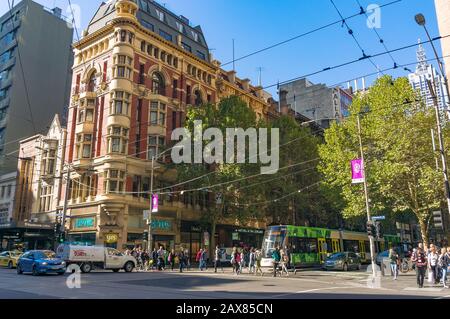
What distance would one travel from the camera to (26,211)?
143 ft

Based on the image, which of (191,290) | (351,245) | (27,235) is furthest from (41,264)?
(351,245)

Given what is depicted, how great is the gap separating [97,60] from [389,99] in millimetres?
27668

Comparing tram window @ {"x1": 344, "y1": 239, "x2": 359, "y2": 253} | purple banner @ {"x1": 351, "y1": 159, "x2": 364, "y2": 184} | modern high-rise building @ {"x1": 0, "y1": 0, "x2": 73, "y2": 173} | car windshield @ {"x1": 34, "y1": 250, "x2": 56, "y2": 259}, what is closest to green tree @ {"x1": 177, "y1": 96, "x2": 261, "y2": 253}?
tram window @ {"x1": 344, "y1": 239, "x2": 359, "y2": 253}

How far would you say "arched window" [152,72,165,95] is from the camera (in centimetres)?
4044

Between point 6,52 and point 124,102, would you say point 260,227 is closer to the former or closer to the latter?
point 124,102

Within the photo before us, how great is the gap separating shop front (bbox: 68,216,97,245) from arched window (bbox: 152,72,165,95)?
14.3m

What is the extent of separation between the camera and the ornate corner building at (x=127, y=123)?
35.2 metres

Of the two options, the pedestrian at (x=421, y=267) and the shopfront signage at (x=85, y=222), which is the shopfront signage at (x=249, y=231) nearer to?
the shopfront signage at (x=85, y=222)

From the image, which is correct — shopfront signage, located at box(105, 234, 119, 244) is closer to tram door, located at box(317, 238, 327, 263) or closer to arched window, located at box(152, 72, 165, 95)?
arched window, located at box(152, 72, 165, 95)

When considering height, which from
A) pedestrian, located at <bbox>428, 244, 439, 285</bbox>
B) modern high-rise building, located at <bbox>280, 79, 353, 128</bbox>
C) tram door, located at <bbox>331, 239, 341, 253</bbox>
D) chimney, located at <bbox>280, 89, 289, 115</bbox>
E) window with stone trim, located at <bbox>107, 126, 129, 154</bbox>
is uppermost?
modern high-rise building, located at <bbox>280, 79, 353, 128</bbox>

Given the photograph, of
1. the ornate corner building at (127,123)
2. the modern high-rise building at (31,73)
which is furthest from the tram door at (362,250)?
the modern high-rise building at (31,73)

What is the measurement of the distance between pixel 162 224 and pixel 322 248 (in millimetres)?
14890

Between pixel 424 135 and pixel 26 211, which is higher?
pixel 424 135
